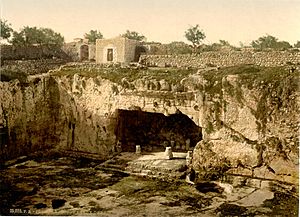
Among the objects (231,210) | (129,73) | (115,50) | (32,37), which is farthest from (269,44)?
(32,37)

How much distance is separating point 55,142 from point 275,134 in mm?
12301

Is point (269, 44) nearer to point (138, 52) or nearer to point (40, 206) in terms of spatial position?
point (138, 52)

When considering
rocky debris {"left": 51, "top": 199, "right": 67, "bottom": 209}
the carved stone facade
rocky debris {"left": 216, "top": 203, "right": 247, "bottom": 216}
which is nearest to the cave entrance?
the carved stone facade

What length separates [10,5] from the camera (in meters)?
17.7

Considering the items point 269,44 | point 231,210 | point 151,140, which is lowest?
point 231,210

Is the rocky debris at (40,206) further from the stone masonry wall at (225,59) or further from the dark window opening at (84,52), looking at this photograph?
the dark window opening at (84,52)

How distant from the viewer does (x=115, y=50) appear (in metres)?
30.2

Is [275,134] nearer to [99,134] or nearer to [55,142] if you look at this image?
[99,134]

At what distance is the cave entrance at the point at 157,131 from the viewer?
1016 inches

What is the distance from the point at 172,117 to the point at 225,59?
174 inches

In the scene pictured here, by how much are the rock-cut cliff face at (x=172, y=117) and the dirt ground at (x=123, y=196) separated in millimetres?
1467

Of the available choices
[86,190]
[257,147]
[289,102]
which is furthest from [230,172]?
[86,190]

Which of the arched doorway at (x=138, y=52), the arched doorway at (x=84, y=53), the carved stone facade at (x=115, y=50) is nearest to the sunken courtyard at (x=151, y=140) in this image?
the carved stone facade at (x=115, y=50)

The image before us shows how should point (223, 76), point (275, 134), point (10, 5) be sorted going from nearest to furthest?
1. point (10, 5)
2. point (275, 134)
3. point (223, 76)
